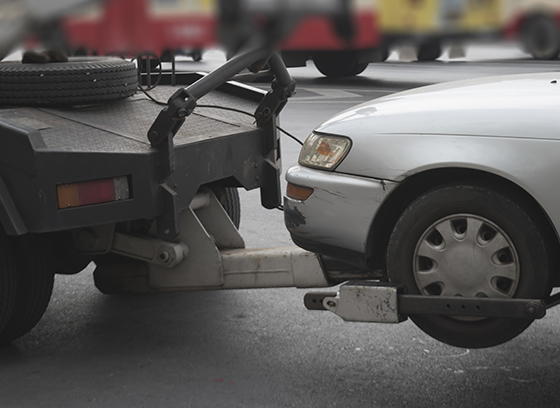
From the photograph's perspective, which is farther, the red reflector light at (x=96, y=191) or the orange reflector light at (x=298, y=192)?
the orange reflector light at (x=298, y=192)

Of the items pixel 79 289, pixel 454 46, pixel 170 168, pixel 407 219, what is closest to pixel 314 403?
pixel 407 219

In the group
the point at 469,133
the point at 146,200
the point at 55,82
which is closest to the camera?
the point at 469,133

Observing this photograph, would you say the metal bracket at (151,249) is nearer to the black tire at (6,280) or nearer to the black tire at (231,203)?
the black tire at (6,280)

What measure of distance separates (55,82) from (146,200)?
73 centimetres

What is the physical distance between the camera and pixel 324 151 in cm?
351

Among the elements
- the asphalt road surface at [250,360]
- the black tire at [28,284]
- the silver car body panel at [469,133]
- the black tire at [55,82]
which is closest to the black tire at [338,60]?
the asphalt road surface at [250,360]

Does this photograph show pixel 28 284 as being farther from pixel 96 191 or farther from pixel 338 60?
pixel 338 60

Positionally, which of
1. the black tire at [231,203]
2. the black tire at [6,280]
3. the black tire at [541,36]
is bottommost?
the black tire at [231,203]

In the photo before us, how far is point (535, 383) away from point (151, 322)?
2026 mm

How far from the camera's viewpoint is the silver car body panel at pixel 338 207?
3330 mm

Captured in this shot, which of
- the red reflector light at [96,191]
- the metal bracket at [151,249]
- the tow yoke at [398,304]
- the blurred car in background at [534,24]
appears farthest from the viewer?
the metal bracket at [151,249]

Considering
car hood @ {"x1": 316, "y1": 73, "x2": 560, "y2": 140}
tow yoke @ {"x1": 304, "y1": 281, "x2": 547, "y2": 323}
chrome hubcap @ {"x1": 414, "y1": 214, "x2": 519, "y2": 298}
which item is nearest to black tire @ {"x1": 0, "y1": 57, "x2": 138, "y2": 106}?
car hood @ {"x1": 316, "y1": 73, "x2": 560, "y2": 140}

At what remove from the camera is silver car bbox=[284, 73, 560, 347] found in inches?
120

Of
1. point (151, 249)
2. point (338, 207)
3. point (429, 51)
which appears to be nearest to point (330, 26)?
point (429, 51)
